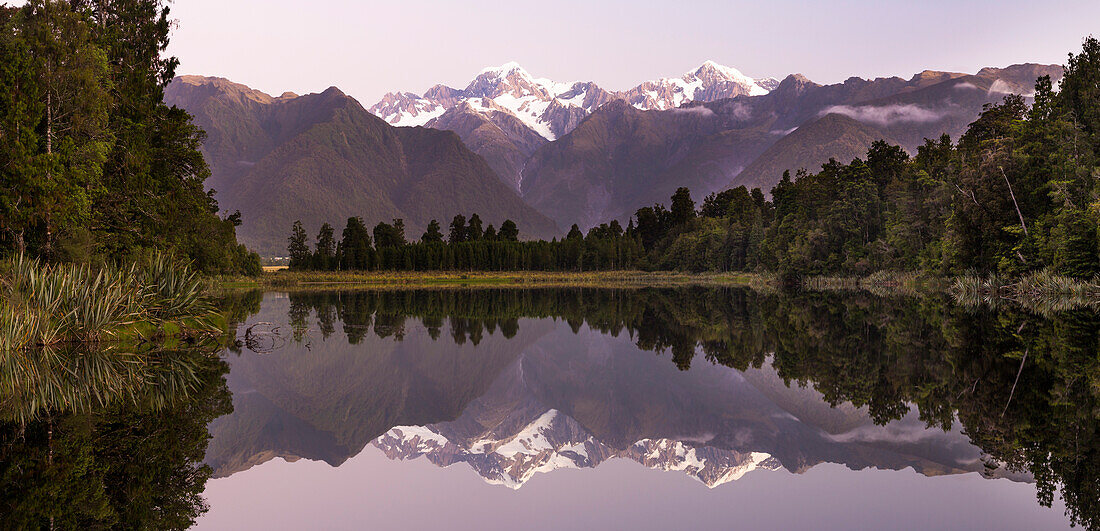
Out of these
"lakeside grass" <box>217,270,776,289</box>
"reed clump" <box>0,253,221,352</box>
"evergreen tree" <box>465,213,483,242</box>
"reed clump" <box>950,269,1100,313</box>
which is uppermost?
"evergreen tree" <box>465,213,483,242</box>

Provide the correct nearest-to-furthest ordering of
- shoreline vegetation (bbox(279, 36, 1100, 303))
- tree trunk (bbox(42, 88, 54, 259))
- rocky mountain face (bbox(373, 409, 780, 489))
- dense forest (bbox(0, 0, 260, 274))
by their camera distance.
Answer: rocky mountain face (bbox(373, 409, 780, 489)), dense forest (bbox(0, 0, 260, 274)), tree trunk (bbox(42, 88, 54, 259)), shoreline vegetation (bbox(279, 36, 1100, 303))

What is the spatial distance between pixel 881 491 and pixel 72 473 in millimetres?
11932

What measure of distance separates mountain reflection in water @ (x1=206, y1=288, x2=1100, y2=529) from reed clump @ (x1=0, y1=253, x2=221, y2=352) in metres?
3.40

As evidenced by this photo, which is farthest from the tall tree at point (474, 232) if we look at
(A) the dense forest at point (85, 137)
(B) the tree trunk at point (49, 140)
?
(B) the tree trunk at point (49, 140)

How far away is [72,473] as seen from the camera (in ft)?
33.9

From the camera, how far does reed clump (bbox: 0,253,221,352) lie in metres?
19.8

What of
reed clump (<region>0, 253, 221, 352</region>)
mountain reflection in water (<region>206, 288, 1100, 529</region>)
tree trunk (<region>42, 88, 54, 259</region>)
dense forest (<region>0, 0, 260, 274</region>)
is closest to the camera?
mountain reflection in water (<region>206, 288, 1100, 529</region>)

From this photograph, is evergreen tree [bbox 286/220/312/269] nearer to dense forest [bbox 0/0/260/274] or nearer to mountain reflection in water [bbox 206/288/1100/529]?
dense forest [bbox 0/0/260/274]

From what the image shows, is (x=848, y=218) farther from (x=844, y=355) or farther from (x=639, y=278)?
(x=844, y=355)

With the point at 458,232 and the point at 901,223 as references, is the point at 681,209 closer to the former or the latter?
the point at 458,232

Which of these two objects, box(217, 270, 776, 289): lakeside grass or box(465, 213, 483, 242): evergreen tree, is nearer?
box(217, 270, 776, 289): lakeside grass

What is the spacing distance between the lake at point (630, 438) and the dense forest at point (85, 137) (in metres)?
8.21

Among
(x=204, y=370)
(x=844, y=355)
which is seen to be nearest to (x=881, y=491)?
(x=844, y=355)

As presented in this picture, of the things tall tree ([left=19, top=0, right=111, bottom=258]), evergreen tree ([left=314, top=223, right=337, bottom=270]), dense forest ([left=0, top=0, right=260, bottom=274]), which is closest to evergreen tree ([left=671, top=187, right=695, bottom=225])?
evergreen tree ([left=314, top=223, right=337, bottom=270])
